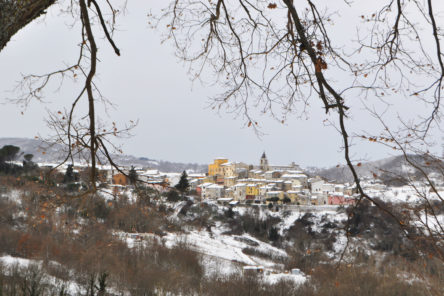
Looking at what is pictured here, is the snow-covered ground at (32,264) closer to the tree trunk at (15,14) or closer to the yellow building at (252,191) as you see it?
the tree trunk at (15,14)

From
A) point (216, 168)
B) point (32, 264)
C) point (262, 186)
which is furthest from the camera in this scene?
point (216, 168)

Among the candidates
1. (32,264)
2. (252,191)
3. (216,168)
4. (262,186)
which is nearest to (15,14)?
(32,264)

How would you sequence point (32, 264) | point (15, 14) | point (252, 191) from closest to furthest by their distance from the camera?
point (15, 14), point (32, 264), point (252, 191)

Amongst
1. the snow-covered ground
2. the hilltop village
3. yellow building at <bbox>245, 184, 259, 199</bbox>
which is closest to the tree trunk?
the snow-covered ground

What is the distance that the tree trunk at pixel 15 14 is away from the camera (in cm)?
154

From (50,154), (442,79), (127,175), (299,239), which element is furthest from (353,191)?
(299,239)

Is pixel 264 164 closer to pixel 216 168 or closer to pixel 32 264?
pixel 216 168

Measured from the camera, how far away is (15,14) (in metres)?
1.58

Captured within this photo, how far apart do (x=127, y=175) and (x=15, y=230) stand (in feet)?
98.6

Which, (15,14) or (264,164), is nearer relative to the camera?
(15,14)

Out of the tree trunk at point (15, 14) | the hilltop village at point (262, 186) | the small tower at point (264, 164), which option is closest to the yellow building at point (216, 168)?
the hilltop village at point (262, 186)

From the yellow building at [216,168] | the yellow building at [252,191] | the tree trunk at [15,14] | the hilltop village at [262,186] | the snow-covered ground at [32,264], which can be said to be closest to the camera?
the tree trunk at [15,14]

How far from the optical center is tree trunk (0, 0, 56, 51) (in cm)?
154

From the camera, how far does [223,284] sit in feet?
79.6
